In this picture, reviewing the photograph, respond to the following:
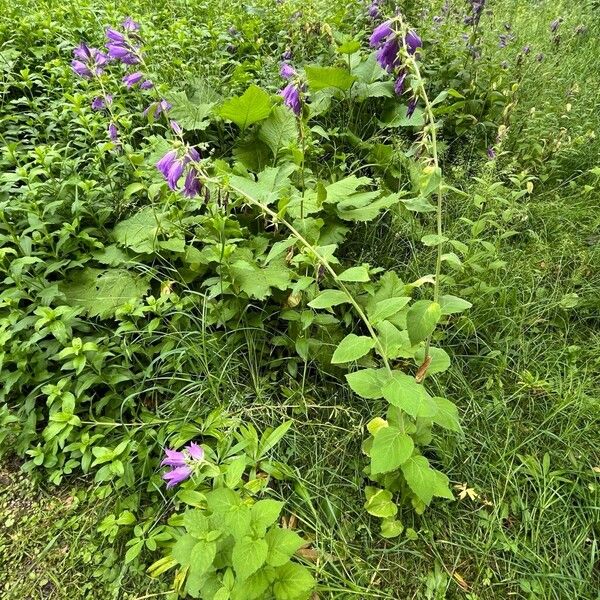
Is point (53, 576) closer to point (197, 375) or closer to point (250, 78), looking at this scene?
Answer: point (197, 375)

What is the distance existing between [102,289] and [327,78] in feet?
5.20

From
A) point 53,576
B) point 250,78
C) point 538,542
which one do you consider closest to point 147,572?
point 53,576

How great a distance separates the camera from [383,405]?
1.90 metres

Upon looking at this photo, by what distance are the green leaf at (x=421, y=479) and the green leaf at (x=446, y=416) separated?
0.13 m

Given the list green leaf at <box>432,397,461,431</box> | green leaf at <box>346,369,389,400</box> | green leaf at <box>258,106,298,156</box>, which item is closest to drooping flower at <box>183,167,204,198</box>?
green leaf at <box>346,369,389,400</box>

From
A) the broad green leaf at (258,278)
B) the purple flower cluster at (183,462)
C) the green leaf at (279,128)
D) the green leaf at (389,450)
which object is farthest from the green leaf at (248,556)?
the green leaf at (279,128)

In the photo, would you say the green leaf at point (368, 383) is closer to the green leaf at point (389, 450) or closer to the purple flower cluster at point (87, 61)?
the green leaf at point (389, 450)

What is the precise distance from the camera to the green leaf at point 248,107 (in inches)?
94.1

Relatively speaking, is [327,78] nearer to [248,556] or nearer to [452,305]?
[452,305]

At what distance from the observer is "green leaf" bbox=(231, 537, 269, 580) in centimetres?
124

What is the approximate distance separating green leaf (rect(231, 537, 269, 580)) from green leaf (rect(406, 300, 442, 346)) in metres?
0.67

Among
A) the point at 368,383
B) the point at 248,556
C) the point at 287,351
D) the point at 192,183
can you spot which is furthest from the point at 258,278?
the point at 248,556

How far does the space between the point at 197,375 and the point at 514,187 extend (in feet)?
6.73

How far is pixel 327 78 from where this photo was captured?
2.67 meters
